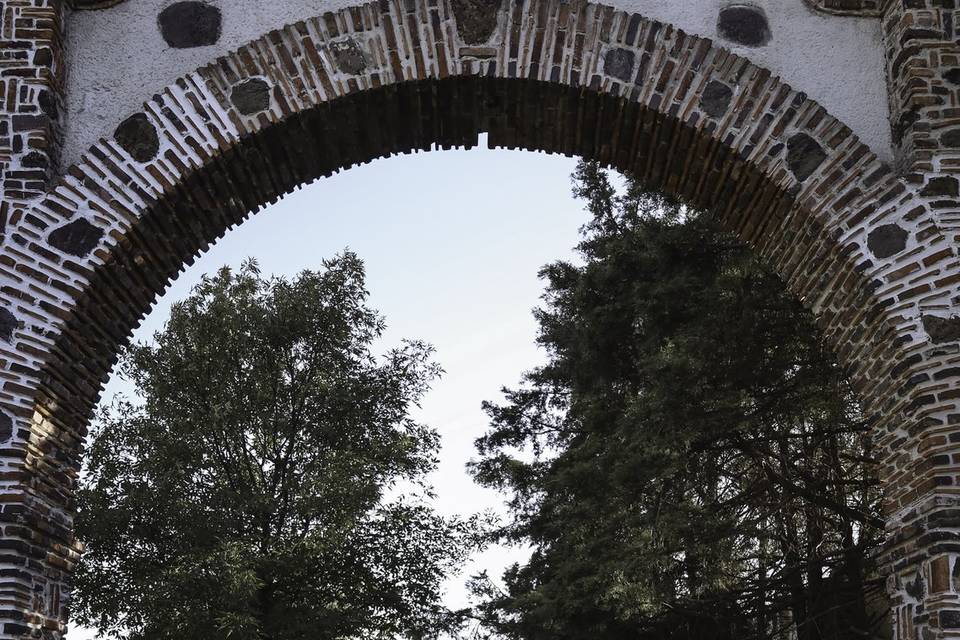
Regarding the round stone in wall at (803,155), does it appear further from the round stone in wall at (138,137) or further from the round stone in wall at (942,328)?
the round stone in wall at (138,137)

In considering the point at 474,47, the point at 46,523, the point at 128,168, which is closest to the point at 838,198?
the point at 474,47

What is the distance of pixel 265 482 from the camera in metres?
14.8

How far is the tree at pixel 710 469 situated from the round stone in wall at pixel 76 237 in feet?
23.0

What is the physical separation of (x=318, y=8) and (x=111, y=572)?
33.0 ft

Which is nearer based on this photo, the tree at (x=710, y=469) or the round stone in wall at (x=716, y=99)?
the round stone in wall at (x=716, y=99)

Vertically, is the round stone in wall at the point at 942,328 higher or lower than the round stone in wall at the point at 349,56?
lower

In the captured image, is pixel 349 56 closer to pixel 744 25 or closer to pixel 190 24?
pixel 190 24

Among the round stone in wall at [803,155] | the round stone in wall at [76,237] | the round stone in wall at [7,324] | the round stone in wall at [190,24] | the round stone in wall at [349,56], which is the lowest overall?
the round stone in wall at [7,324]

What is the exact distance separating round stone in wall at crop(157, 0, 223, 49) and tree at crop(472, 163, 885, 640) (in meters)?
6.68

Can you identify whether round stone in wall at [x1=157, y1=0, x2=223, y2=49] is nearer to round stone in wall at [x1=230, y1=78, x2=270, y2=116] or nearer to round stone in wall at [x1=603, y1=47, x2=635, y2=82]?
round stone in wall at [x1=230, y1=78, x2=270, y2=116]

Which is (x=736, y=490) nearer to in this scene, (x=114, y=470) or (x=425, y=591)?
(x=425, y=591)

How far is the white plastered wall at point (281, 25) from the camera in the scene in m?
5.38

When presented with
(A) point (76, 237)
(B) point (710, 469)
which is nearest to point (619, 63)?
(A) point (76, 237)

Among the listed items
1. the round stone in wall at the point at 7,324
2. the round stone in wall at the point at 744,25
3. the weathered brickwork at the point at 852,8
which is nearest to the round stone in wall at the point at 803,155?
the round stone in wall at the point at 744,25
